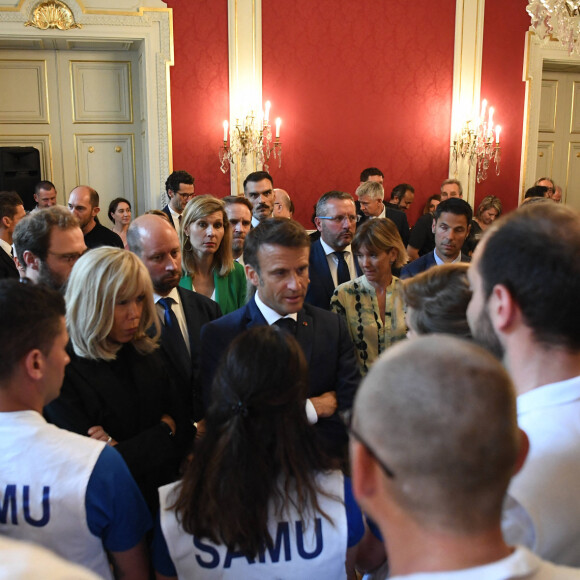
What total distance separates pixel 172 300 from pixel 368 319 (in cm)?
99

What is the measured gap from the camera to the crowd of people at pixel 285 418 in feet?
2.52

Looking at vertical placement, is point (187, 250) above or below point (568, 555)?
above

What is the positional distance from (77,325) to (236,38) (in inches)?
230

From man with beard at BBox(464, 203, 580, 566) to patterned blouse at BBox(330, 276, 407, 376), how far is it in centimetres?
153

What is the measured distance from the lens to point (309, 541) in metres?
1.33

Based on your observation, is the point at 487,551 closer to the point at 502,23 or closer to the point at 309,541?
the point at 309,541

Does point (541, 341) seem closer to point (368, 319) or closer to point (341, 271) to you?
point (368, 319)

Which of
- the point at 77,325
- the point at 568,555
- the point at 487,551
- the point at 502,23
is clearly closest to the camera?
the point at 487,551

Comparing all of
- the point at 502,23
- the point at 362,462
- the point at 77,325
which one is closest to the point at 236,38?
the point at 502,23

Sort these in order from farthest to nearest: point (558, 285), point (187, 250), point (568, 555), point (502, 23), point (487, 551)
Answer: point (502, 23) < point (187, 250) < point (558, 285) < point (568, 555) < point (487, 551)

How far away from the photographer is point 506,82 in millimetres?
7738

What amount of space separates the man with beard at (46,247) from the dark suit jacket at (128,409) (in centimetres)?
97

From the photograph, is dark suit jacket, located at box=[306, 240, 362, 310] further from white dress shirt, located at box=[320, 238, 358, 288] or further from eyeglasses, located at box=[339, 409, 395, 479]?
eyeglasses, located at box=[339, 409, 395, 479]

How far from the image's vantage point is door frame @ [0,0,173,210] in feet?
20.5
